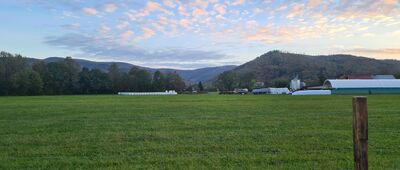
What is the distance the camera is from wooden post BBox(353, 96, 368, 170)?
4.98 metres

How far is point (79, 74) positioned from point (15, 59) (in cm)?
1897

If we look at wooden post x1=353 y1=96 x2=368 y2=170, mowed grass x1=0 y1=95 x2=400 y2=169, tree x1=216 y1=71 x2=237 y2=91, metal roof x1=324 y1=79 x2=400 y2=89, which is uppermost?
tree x1=216 y1=71 x2=237 y2=91

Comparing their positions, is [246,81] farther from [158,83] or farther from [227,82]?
[158,83]

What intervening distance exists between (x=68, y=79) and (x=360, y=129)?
127 metres

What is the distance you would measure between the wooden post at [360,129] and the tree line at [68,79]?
114 metres

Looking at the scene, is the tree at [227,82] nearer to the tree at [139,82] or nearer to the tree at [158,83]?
the tree at [158,83]

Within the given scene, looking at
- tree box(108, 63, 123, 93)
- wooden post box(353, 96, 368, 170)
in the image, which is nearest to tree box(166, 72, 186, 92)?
tree box(108, 63, 123, 93)

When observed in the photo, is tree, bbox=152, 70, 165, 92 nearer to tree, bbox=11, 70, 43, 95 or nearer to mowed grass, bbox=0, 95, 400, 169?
tree, bbox=11, 70, 43, 95

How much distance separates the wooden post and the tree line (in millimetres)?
113656

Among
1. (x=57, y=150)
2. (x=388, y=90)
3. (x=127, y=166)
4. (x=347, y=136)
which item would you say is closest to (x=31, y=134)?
(x=57, y=150)

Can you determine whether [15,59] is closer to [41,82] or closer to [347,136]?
[41,82]

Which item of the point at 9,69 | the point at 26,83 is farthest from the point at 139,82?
the point at 9,69

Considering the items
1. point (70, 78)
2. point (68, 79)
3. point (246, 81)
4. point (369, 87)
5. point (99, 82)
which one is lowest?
point (369, 87)

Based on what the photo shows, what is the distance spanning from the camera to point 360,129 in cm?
514
